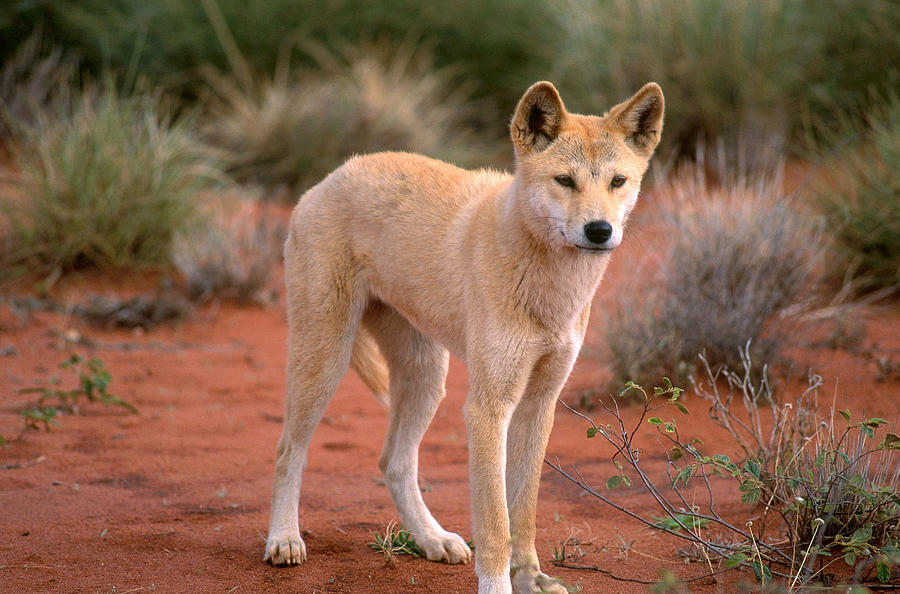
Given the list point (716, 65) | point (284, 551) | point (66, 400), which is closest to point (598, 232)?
point (284, 551)

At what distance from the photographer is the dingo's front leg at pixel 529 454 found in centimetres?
365

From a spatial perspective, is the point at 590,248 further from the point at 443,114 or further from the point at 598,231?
the point at 443,114

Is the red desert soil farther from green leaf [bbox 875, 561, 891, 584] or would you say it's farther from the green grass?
green leaf [bbox 875, 561, 891, 584]

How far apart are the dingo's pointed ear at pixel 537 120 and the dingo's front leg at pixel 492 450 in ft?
2.71

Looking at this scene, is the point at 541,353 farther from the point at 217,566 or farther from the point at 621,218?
the point at 217,566

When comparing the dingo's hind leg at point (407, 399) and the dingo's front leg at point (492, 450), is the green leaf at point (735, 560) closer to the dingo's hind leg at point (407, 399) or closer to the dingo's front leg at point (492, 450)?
the dingo's front leg at point (492, 450)

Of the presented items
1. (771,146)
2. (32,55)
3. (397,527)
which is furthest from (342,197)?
(32,55)

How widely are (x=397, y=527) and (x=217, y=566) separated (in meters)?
0.92

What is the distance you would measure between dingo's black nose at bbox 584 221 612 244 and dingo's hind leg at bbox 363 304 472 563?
1394 millimetres

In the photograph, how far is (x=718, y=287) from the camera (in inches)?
249

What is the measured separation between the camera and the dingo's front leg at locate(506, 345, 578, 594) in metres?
3.65

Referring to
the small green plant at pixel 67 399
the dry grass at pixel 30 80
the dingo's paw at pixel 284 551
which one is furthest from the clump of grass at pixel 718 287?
the dry grass at pixel 30 80

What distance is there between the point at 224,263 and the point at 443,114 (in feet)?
16.0

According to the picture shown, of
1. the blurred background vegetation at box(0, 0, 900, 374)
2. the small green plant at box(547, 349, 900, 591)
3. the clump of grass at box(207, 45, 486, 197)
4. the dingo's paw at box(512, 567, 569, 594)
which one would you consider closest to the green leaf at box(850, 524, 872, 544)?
the small green plant at box(547, 349, 900, 591)
